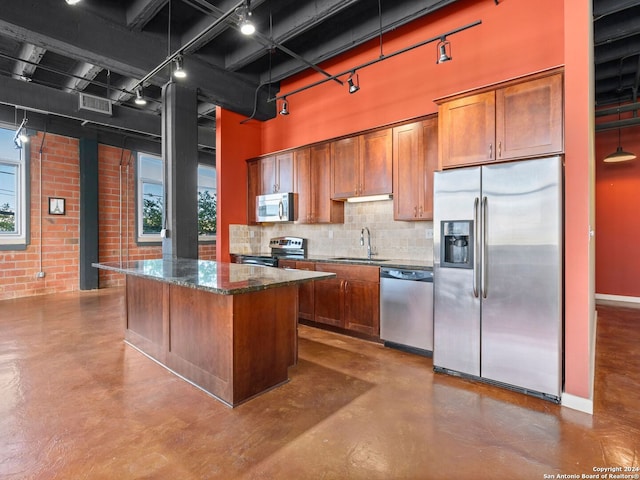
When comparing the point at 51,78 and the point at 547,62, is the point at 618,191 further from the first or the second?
the point at 51,78

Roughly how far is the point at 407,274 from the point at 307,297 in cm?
149

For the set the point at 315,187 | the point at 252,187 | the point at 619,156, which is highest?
the point at 619,156

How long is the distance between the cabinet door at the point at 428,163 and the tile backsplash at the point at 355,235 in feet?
1.25

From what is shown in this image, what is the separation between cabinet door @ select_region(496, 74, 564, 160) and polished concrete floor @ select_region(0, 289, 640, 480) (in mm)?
1962

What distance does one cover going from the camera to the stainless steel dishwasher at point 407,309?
3.25 metres

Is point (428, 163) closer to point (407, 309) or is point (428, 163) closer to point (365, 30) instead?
point (407, 309)

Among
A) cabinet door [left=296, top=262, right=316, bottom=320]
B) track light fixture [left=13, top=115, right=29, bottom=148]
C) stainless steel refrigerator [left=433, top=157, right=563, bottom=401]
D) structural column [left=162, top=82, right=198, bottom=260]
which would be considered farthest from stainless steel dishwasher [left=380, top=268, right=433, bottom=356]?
track light fixture [left=13, top=115, right=29, bottom=148]

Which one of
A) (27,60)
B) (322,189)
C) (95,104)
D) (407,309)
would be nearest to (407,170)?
(322,189)

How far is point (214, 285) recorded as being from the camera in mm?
2096

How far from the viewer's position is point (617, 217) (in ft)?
19.2

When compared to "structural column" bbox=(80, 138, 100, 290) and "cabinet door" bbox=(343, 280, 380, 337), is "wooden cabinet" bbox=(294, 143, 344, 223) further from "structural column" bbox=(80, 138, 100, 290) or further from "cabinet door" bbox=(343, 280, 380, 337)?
"structural column" bbox=(80, 138, 100, 290)

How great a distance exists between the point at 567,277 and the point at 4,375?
4.70m

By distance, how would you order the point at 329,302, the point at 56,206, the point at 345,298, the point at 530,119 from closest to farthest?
the point at 530,119 → the point at 345,298 → the point at 329,302 → the point at 56,206

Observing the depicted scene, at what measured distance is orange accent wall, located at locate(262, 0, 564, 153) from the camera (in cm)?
324
